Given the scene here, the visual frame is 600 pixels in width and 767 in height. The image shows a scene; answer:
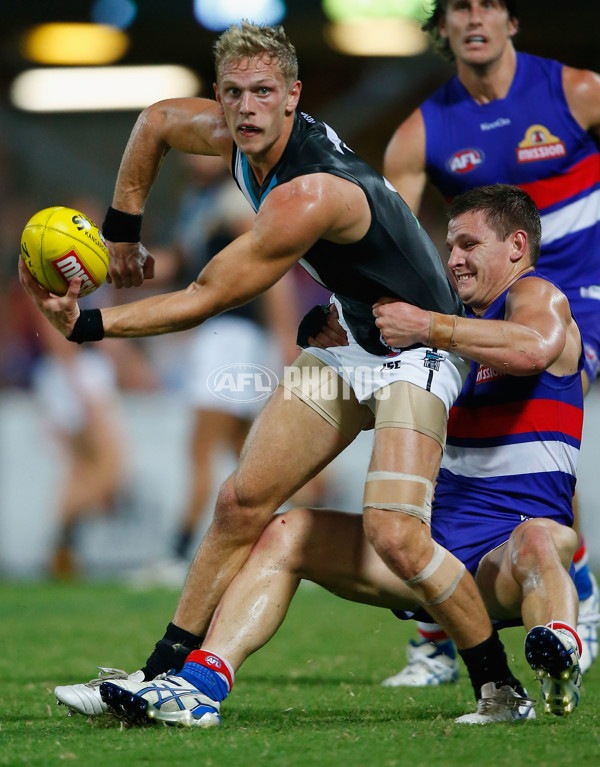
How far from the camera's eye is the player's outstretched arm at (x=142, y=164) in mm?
4285

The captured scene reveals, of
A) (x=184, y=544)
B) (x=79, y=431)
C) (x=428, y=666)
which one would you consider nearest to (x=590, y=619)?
(x=428, y=666)

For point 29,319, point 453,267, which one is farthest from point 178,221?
point 453,267

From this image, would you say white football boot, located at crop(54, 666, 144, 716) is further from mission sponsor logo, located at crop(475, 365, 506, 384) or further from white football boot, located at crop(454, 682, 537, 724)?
mission sponsor logo, located at crop(475, 365, 506, 384)

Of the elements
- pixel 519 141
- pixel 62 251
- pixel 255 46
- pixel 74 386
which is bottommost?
pixel 74 386

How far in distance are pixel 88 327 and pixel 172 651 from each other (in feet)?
3.78

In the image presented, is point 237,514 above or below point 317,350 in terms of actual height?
below

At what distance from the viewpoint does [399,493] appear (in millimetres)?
3656

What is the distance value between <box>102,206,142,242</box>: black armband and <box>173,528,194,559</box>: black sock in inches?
194

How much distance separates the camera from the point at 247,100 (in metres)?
3.72

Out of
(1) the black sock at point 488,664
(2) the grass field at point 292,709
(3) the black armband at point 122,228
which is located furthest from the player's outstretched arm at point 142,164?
(1) the black sock at point 488,664

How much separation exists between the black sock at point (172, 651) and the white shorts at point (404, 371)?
39.7 inches

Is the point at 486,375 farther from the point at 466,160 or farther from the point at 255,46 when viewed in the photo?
the point at 466,160

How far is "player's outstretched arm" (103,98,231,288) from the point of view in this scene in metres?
4.29

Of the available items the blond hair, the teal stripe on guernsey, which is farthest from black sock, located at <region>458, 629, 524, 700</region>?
the blond hair
